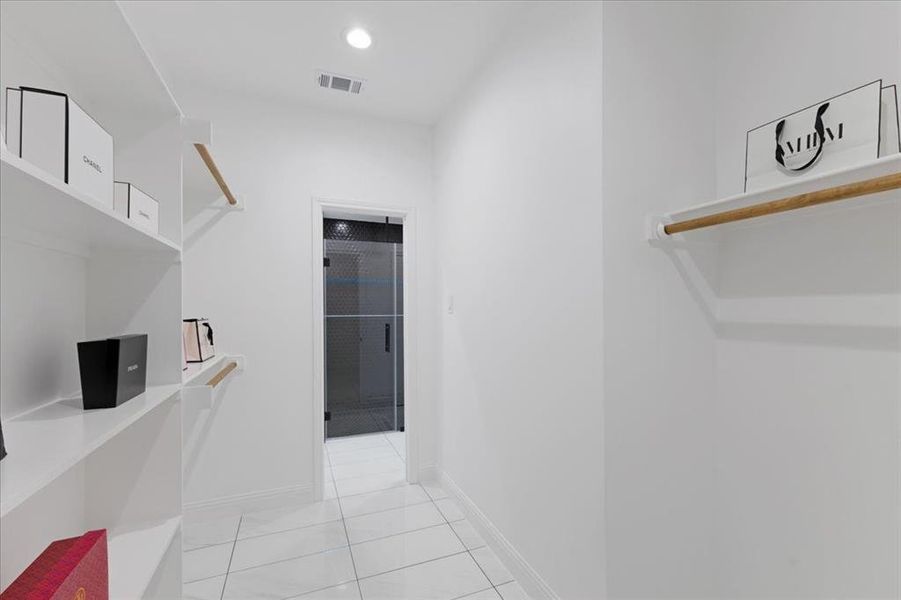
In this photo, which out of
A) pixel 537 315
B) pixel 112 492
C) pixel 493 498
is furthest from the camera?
pixel 493 498

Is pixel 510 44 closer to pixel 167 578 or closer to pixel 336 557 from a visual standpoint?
pixel 167 578

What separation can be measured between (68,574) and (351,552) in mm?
1646

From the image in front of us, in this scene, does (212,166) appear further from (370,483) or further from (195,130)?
(370,483)

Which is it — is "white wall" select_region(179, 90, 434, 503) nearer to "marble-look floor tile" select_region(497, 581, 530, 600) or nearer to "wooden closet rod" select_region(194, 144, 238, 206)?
"wooden closet rod" select_region(194, 144, 238, 206)

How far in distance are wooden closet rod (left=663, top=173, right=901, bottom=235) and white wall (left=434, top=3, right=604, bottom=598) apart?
0.31 metres

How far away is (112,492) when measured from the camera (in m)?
1.21

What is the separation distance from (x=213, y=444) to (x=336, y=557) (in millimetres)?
1046

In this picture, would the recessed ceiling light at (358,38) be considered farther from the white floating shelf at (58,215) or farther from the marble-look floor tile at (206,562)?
the marble-look floor tile at (206,562)

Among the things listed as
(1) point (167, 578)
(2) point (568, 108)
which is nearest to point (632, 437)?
(2) point (568, 108)

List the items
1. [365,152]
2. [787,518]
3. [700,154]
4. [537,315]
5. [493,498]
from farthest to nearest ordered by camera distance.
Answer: [365,152]
[493,498]
[537,315]
[700,154]
[787,518]

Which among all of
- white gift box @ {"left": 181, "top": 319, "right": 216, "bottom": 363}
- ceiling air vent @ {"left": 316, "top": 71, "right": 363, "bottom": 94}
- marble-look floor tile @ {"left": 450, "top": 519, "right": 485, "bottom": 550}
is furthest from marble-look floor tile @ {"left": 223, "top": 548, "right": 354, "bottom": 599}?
ceiling air vent @ {"left": 316, "top": 71, "right": 363, "bottom": 94}

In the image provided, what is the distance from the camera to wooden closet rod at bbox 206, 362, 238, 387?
6.20 feet

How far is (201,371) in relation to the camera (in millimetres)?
1665

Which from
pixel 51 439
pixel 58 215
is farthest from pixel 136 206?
pixel 51 439
